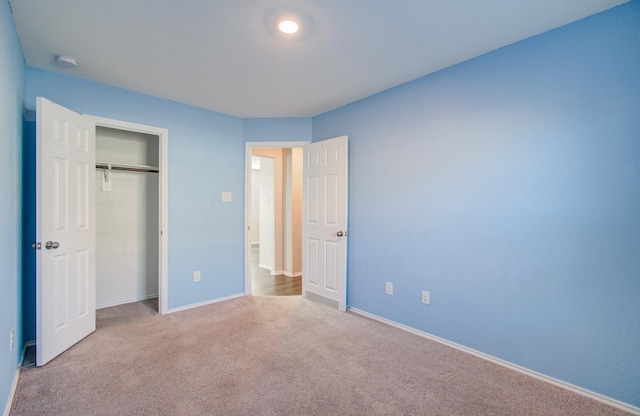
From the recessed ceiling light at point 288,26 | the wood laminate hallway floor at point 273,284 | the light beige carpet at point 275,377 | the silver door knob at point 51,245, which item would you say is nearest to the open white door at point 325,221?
the wood laminate hallway floor at point 273,284

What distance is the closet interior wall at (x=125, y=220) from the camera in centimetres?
375

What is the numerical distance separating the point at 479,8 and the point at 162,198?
3418 mm

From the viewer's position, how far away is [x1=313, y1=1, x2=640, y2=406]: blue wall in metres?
1.89

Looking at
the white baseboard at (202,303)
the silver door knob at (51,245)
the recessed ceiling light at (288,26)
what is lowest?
the white baseboard at (202,303)

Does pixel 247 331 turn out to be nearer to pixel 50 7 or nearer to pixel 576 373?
pixel 576 373

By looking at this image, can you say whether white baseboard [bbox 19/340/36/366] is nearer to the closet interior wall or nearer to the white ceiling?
the closet interior wall

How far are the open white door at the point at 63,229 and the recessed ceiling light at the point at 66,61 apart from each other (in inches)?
15.5

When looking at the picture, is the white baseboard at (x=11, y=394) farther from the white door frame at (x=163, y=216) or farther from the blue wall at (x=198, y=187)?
the blue wall at (x=198, y=187)

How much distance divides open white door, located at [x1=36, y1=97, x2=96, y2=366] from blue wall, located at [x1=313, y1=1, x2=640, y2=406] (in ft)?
9.44

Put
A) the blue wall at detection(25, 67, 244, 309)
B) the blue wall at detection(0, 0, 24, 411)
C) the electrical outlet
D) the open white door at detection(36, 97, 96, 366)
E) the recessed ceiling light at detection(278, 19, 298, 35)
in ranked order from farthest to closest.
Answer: the blue wall at detection(25, 67, 244, 309), the electrical outlet, the open white door at detection(36, 97, 96, 366), the recessed ceiling light at detection(278, 19, 298, 35), the blue wall at detection(0, 0, 24, 411)

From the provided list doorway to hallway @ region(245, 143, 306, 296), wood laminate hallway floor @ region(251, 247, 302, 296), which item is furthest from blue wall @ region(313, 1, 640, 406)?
doorway to hallway @ region(245, 143, 306, 296)

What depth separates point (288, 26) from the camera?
6.81 ft

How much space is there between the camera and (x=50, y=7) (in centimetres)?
191

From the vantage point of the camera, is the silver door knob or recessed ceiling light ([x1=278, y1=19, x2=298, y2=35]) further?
the silver door knob
